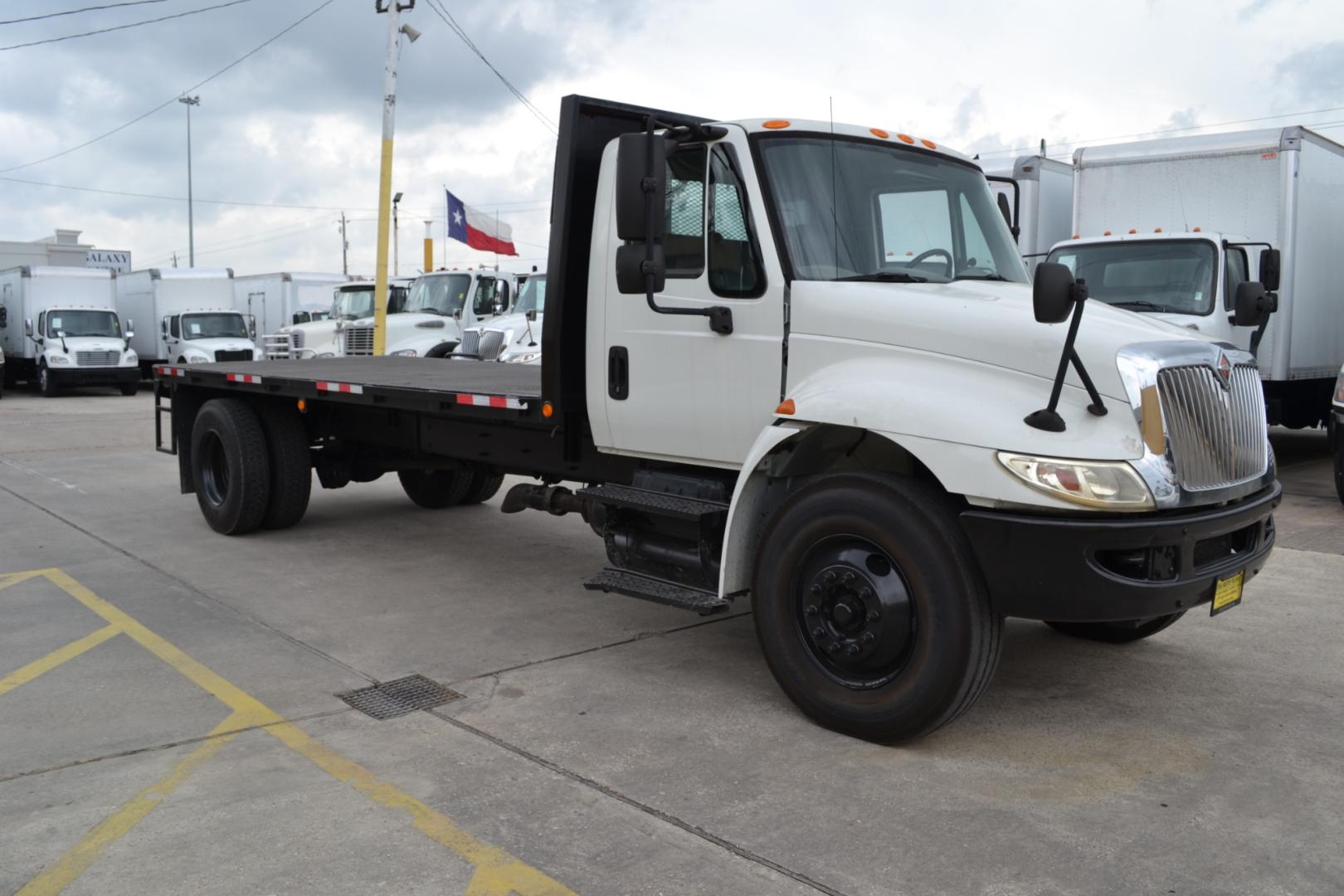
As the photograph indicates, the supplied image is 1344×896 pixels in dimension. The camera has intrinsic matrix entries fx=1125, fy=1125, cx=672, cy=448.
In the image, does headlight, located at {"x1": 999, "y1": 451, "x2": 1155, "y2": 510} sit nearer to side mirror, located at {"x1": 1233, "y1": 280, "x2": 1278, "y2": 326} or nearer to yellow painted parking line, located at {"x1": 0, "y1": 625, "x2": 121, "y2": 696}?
side mirror, located at {"x1": 1233, "y1": 280, "x2": 1278, "y2": 326}

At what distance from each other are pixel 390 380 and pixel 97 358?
21289 millimetres

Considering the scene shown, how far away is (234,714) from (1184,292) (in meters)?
9.07

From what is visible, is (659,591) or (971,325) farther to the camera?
(659,591)

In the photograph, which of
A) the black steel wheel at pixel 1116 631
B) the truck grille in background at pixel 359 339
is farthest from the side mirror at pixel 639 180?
the truck grille in background at pixel 359 339

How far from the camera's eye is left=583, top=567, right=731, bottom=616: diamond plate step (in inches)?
190

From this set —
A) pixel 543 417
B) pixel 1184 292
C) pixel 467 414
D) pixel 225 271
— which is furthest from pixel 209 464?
pixel 225 271

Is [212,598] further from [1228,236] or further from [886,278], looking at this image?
[1228,236]

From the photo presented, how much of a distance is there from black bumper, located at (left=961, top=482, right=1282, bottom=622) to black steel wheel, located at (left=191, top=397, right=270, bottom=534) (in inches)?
239

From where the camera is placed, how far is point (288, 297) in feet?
104

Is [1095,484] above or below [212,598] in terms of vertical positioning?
above

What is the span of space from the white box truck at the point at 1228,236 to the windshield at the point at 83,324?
23.1 m

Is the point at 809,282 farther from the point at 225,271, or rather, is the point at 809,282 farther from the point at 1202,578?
the point at 225,271

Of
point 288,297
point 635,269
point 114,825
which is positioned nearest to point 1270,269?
point 635,269

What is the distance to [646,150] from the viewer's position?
4645mm
